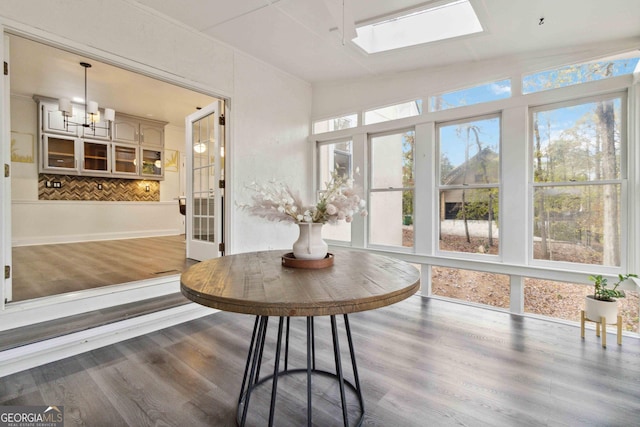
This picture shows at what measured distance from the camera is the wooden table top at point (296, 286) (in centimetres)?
102

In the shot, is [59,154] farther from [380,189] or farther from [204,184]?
[380,189]

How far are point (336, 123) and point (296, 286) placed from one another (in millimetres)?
3562

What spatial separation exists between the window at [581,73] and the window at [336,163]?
214 centimetres

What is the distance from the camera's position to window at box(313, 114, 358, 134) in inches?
165

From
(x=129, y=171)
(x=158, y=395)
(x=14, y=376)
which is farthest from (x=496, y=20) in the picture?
(x=129, y=171)

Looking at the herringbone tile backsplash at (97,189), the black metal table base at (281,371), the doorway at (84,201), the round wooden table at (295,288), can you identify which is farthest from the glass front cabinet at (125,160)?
the black metal table base at (281,371)

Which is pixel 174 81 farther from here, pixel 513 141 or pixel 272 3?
pixel 513 141

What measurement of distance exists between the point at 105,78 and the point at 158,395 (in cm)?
516

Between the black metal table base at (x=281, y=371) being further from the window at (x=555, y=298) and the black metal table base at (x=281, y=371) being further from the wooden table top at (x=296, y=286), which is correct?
the window at (x=555, y=298)

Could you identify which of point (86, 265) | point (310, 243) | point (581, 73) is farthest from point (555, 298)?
point (86, 265)

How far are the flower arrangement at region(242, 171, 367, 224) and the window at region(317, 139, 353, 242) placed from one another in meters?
2.57

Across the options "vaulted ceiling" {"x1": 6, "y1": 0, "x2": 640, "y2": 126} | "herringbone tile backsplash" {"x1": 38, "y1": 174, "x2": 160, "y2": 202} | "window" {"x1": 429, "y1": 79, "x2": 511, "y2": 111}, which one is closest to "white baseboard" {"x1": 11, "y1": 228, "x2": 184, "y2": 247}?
"herringbone tile backsplash" {"x1": 38, "y1": 174, "x2": 160, "y2": 202}

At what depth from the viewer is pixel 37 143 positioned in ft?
19.5

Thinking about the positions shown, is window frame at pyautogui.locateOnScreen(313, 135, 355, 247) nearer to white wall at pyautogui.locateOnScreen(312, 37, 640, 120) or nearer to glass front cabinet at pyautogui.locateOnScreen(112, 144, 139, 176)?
white wall at pyautogui.locateOnScreen(312, 37, 640, 120)
